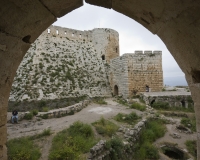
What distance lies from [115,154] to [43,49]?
1834cm

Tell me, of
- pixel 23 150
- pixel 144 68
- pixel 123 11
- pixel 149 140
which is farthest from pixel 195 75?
pixel 144 68

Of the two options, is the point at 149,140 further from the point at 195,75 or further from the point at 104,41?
the point at 104,41

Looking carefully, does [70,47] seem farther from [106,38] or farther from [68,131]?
[68,131]

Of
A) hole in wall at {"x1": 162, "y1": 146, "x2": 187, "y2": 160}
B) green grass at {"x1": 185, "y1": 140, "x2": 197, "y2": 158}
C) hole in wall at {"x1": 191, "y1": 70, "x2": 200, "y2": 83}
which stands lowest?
hole in wall at {"x1": 162, "y1": 146, "x2": 187, "y2": 160}

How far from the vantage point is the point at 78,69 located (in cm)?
2145

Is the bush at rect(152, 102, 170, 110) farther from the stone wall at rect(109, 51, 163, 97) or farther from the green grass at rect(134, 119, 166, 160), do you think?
the green grass at rect(134, 119, 166, 160)

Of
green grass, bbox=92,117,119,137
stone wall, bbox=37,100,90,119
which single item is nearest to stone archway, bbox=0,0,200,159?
green grass, bbox=92,117,119,137

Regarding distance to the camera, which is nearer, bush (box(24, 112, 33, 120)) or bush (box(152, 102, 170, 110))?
bush (box(24, 112, 33, 120))

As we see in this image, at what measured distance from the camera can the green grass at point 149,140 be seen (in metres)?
7.09

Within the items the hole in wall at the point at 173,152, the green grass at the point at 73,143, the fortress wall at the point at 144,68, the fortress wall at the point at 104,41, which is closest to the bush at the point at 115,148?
the green grass at the point at 73,143

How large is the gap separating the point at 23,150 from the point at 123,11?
582 centimetres

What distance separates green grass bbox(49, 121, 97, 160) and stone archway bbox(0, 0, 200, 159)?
374 cm

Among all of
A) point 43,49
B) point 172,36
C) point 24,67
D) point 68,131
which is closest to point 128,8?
point 172,36

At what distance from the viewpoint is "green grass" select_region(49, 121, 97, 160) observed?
Result: 17.9 feet
